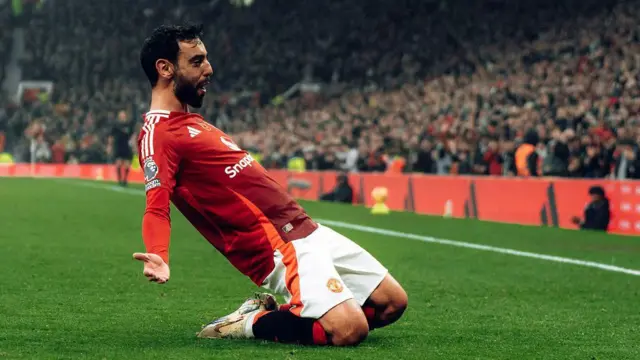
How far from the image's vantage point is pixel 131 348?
20.5 ft

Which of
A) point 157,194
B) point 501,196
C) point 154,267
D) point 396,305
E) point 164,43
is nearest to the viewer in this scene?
point 154,267

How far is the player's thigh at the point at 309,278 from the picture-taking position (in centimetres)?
637

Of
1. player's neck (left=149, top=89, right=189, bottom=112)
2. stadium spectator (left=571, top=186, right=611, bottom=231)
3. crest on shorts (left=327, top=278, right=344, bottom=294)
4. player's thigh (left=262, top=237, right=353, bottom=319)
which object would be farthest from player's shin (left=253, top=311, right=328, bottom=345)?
stadium spectator (left=571, top=186, right=611, bottom=231)

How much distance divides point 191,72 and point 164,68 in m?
0.14

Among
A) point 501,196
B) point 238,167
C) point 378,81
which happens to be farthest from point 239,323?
point 378,81

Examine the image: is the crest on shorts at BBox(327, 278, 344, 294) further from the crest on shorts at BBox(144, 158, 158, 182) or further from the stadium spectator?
the stadium spectator

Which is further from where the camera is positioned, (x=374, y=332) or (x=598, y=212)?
(x=598, y=212)

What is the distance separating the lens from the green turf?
637 centimetres

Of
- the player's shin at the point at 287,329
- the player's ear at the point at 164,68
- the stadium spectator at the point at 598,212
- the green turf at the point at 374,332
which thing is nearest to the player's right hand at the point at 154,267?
the green turf at the point at 374,332

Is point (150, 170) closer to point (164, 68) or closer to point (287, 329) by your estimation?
point (164, 68)

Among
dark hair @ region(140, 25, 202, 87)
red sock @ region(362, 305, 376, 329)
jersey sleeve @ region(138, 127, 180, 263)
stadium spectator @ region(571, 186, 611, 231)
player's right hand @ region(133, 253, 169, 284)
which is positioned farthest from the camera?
stadium spectator @ region(571, 186, 611, 231)

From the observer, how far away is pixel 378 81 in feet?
146

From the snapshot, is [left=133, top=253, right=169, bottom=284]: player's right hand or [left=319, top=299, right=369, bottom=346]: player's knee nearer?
[left=133, top=253, right=169, bottom=284]: player's right hand

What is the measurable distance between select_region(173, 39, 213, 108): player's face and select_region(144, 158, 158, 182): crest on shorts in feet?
1.38
